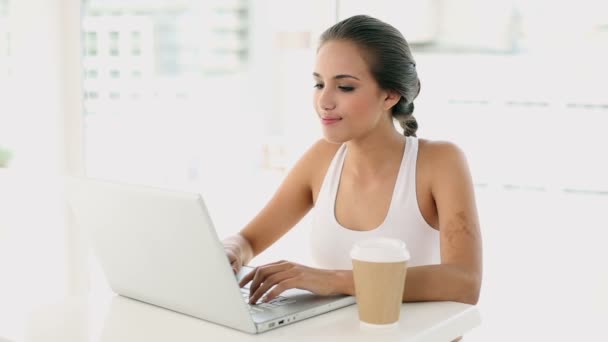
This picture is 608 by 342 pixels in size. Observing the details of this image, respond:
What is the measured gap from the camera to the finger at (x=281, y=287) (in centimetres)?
137

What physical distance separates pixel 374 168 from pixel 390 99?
161mm

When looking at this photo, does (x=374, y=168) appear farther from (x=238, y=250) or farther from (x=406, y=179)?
(x=238, y=250)

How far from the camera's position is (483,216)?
2.60 metres

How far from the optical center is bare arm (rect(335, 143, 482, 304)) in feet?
4.70

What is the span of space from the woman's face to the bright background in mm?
626

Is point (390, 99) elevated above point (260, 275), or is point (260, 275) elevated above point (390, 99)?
point (390, 99)

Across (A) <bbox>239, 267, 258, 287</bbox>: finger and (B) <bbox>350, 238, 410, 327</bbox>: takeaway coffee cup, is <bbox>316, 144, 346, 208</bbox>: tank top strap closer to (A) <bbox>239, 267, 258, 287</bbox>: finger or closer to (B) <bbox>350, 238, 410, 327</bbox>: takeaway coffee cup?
(A) <bbox>239, 267, 258, 287</bbox>: finger

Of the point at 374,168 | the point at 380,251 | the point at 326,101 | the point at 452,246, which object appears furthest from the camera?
the point at 374,168

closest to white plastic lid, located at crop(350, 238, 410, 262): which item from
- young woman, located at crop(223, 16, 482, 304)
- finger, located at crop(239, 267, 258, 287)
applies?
finger, located at crop(239, 267, 258, 287)

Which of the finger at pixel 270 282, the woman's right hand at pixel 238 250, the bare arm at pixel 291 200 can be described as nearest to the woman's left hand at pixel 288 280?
the finger at pixel 270 282

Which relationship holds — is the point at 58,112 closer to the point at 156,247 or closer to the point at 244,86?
the point at 244,86

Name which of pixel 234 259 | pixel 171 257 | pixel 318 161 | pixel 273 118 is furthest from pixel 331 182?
pixel 273 118

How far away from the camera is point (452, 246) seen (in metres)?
1.63

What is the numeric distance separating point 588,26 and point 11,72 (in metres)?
2.15
